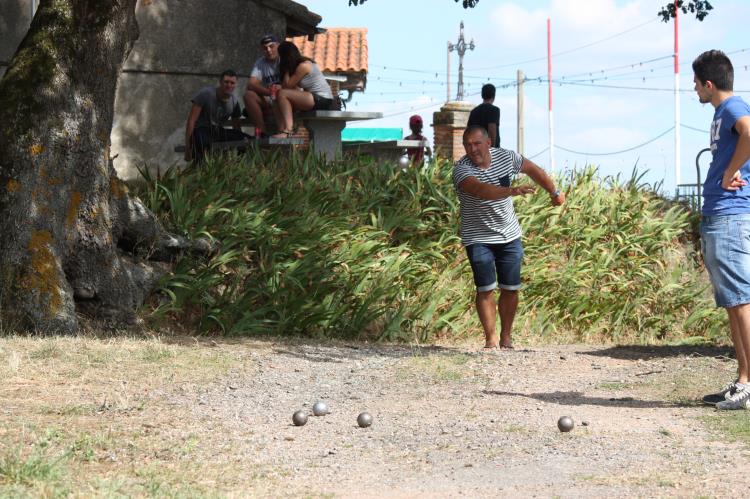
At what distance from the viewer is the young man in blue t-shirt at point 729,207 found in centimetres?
664

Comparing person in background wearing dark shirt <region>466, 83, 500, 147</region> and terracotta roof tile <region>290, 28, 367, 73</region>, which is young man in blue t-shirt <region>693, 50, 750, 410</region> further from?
terracotta roof tile <region>290, 28, 367, 73</region>

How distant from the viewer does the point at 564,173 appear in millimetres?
15234

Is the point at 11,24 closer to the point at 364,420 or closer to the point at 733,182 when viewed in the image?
the point at 364,420

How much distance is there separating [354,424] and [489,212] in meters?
3.41

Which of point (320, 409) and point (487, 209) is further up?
point (487, 209)

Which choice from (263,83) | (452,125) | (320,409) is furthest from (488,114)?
(452,125)

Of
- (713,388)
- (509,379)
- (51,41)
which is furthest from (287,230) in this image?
(713,388)

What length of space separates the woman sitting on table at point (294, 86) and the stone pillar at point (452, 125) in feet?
31.8

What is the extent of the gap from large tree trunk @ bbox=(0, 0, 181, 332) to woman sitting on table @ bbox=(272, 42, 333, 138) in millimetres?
3668

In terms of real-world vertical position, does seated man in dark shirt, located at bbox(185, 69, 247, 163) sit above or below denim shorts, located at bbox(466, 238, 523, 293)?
above

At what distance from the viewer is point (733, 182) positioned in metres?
6.64

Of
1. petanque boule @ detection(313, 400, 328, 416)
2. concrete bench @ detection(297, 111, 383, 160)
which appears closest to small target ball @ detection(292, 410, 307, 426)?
Answer: petanque boule @ detection(313, 400, 328, 416)

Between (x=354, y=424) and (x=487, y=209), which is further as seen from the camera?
(x=487, y=209)

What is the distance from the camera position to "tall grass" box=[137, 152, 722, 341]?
10.9m
